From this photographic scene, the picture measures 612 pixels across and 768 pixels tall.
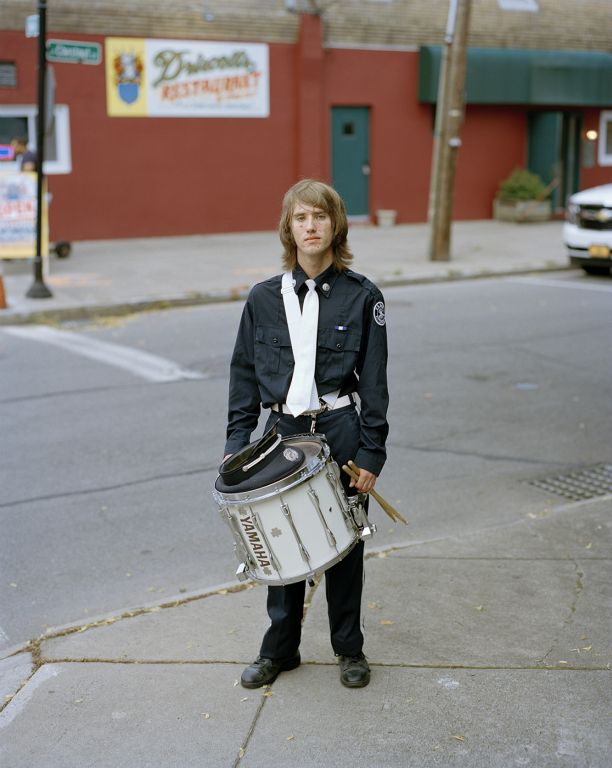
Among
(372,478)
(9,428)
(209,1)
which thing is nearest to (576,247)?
(209,1)

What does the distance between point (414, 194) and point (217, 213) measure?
4.64m

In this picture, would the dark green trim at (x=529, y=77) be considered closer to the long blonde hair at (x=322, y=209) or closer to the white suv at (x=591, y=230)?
the white suv at (x=591, y=230)

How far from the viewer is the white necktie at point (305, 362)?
3.67 meters

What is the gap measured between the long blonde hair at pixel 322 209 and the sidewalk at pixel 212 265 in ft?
31.0

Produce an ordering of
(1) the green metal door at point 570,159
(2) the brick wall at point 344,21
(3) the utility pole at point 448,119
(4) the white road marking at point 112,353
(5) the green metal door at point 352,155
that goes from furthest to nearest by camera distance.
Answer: (1) the green metal door at point 570,159 < (5) the green metal door at point 352,155 < (2) the brick wall at point 344,21 < (3) the utility pole at point 448,119 < (4) the white road marking at point 112,353

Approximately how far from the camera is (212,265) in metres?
16.7

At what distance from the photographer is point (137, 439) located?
7.55 m

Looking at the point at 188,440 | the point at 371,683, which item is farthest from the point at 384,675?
the point at 188,440

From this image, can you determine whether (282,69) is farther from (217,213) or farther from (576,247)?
(576,247)

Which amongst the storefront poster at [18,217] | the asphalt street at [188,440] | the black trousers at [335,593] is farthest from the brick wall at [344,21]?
the black trousers at [335,593]

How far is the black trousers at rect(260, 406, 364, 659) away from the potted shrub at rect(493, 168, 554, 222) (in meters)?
19.9

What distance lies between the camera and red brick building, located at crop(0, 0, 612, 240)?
18891 millimetres

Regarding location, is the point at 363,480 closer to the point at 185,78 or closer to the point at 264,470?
the point at 264,470

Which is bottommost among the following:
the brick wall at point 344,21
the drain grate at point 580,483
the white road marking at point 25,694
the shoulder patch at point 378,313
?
the white road marking at point 25,694
